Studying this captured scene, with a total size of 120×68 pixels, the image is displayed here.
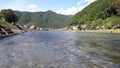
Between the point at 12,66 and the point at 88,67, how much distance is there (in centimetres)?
869

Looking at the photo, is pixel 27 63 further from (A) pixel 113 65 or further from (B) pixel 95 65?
(A) pixel 113 65

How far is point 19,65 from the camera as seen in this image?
93.7 feet

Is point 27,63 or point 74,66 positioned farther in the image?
point 27,63

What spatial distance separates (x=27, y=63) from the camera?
98.1ft

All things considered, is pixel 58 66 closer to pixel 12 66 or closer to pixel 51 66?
pixel 51 66

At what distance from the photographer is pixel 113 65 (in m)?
27.8

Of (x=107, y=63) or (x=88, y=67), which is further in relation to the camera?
(x=107, y=63)

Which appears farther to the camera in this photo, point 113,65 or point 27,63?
point 27,63

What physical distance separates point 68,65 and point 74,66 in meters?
0.86

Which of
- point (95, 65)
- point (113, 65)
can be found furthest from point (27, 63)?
point (113, 65)

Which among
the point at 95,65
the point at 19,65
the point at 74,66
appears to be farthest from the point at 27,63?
the point at 95,65

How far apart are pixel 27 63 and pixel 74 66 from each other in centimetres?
598

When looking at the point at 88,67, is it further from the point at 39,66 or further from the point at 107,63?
the point at 39,66

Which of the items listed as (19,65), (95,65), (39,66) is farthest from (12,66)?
(95,65)
